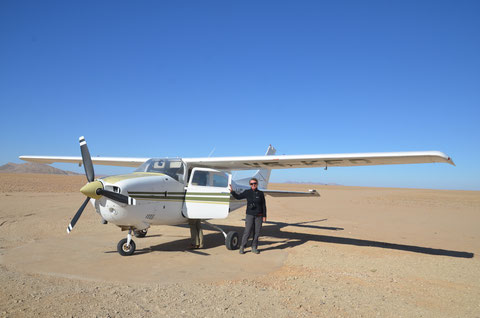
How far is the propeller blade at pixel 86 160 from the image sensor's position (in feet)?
23.3

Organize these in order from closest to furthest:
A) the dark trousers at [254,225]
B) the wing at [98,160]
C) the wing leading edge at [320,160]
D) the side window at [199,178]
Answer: the wing leading edge at [320,160], the dark trousers at [254,225], the side window at [199,178], the wing at [98,160]

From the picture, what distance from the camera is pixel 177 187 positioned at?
26.8 feet

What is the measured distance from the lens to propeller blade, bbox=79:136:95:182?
7102mm

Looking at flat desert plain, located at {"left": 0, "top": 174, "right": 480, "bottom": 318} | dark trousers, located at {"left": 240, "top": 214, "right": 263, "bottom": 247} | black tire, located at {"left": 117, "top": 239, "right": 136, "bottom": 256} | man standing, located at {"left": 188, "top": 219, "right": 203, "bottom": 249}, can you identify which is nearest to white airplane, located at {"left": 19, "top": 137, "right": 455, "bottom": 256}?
black tire, located at {"left": 117, "top": 239, "right": 136, "bottom": 256}

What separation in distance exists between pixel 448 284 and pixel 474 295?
22.3 inches

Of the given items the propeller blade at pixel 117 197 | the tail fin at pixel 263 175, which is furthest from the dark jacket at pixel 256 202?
the tail fin at pixel 263 175

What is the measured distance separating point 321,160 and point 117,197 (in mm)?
5618

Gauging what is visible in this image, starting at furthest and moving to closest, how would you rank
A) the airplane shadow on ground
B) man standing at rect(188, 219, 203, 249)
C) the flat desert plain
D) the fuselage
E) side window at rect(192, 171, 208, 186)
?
1. side window at rect(192, 171, 208, 186)
2. man standing at rect(188, 219, 203, 249)
3. the airplane shadow on ground
4. the fuselage
5. the flat desert plain

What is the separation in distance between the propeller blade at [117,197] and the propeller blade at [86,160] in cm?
88

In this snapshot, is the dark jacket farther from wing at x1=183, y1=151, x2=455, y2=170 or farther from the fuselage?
wing at x1=183, y1=151, x2=455, y2=170

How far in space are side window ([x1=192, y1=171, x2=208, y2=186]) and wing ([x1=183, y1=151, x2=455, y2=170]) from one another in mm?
510

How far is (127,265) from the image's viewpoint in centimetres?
634

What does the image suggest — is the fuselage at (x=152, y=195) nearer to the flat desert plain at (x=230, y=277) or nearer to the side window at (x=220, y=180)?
the side window at (x=220, y=180)

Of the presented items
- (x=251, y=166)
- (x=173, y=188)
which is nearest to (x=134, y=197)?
(x=173, y=188)
